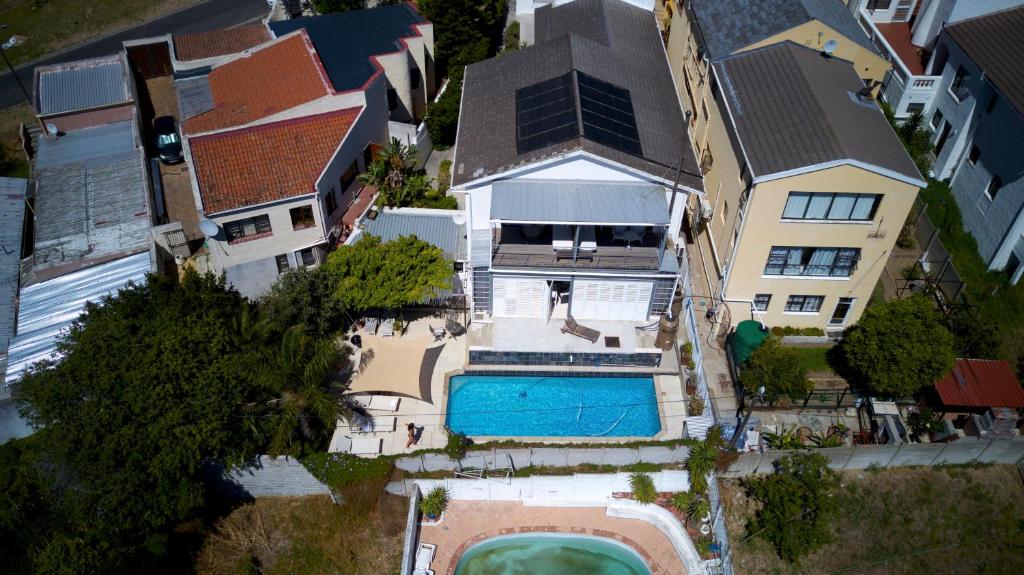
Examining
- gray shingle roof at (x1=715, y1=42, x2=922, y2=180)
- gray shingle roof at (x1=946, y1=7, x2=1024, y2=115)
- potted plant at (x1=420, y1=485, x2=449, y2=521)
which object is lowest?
potted plant at (x1=420, y1=485, x2=449, y2=521)

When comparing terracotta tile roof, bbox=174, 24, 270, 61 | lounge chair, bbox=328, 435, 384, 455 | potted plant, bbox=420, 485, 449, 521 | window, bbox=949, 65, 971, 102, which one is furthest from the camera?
terracotta tile roof, bbox=174, 24, 270, 61

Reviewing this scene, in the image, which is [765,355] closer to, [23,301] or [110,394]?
[110,394]

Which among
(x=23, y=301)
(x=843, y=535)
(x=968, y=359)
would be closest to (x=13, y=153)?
(x=23, y=301)

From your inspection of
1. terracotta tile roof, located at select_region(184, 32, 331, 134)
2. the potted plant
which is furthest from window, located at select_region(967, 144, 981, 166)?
terracotta tile roof, located at select_region(184, 32, 331, 134)

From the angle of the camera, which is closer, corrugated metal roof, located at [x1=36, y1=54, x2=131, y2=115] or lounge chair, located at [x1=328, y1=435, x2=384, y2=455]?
lounge chair, located at [x1=328, y1=435, x2=384, y2=455]

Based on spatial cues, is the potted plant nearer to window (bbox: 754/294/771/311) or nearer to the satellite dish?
the satellite dish

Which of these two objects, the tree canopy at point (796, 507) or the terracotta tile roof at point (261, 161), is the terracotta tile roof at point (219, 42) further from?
the tree canopy at point (796, 507)

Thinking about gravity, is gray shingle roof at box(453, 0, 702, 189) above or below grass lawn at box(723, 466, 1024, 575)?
above
